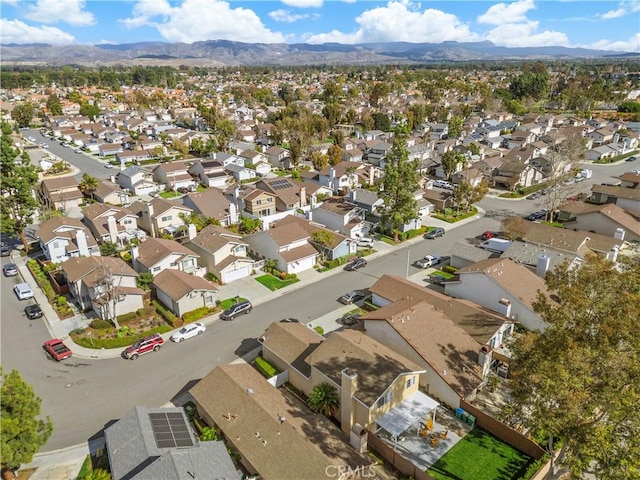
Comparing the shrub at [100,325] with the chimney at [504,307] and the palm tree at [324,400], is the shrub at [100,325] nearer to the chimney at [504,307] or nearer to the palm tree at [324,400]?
the palm tree at [324,400]

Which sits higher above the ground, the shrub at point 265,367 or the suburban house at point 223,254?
the suburban house at point 223,254

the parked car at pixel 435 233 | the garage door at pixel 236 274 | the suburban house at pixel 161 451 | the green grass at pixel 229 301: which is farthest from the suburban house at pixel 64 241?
the parked car at pixel 435 233

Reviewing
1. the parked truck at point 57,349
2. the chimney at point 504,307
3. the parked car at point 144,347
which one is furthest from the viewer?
the chimney at point 504,307

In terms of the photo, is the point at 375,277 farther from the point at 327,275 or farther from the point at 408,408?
the point at 408,408

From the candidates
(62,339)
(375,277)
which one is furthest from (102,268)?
(375,277)

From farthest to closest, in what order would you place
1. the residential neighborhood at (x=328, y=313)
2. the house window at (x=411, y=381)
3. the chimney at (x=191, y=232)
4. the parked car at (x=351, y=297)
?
the chimney at (x=191, y=232)
the parked car at (x=351, y=297)
the house window at (x=411, y=381)
the residential neighborhood at (x=328, y=313)

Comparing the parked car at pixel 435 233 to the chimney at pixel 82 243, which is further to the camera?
the parked car at pixel 435 233
